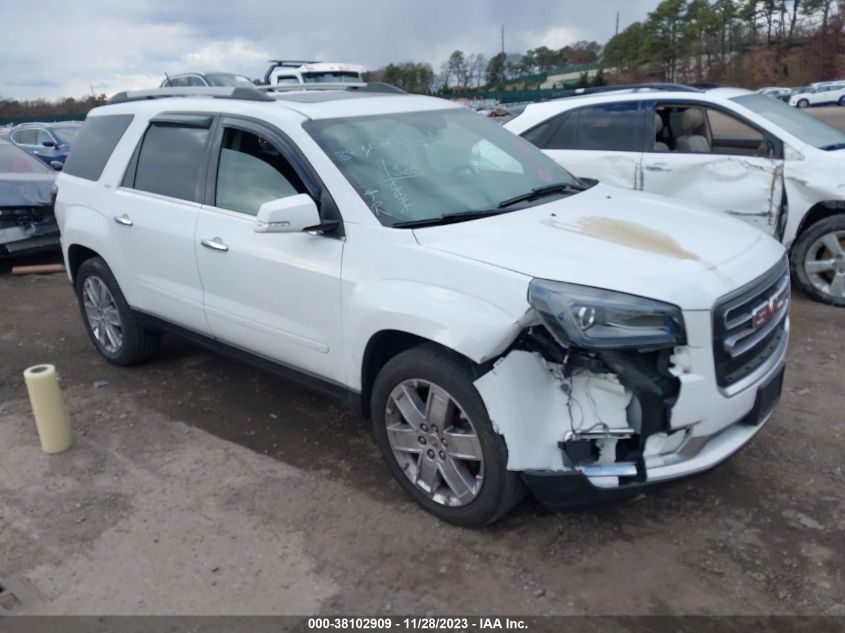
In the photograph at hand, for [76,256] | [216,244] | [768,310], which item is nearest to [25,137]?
[76,256]

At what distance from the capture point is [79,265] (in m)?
5.68

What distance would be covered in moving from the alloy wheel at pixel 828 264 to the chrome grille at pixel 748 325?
3.21m

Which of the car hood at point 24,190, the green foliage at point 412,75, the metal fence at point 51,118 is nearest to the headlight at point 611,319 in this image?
the car hood at point 24,190

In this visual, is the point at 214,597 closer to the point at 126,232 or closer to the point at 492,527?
the point at 492,527

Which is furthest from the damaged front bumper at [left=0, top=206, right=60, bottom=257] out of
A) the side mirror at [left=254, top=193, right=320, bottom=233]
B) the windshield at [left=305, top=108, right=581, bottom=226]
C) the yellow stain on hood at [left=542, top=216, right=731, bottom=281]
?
the yellow stain on hood at [left=542, top=216, right=731, bottom=281]

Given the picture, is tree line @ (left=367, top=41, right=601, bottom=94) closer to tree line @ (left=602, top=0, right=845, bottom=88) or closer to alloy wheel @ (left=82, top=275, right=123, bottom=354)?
tree line @ (left=602, top=0, right=845, bottom=88)

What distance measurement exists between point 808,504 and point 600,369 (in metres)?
1.43

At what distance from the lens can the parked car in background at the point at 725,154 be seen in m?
6.20

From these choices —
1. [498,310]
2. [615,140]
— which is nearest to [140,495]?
[498,310]

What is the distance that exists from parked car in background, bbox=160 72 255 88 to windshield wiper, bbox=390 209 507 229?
14.3m

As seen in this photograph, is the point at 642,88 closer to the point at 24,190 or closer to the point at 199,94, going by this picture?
the point at 199,94

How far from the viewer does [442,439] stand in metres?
3.28

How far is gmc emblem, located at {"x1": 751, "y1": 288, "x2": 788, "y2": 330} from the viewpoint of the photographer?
310 centimetres

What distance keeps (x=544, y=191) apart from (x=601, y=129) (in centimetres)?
347
